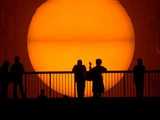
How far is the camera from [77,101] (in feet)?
113

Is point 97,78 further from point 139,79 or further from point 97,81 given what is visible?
point 139,79

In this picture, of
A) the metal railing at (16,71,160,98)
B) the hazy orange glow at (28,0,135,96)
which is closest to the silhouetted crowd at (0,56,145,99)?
the metal railing at (16,71,160,98)

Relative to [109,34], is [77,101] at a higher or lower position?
lower

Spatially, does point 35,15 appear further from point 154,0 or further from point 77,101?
point 77,101

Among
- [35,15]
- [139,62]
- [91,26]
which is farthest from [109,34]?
[139,62]

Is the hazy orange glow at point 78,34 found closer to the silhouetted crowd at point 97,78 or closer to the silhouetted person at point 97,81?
the silhouetted crowd at point 97,78

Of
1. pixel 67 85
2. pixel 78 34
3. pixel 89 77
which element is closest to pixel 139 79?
pixel 89 77

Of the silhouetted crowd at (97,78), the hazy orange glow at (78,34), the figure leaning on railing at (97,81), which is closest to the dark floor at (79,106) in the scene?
the figure leaning on railing at (97,81)

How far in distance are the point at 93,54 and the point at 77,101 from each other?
10438mm

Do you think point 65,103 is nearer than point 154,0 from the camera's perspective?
Yes

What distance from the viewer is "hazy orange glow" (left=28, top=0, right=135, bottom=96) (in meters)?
44.4

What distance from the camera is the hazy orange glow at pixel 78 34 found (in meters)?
44.4

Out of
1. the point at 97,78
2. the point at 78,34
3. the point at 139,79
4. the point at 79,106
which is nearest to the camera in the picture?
the point at 79,106

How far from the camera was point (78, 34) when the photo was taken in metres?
44.8
